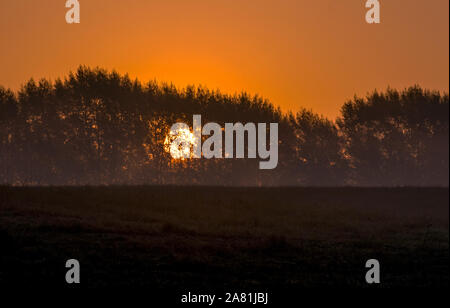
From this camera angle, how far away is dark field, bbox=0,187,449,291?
18312 mm

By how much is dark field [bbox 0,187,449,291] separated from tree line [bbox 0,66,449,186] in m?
20.8

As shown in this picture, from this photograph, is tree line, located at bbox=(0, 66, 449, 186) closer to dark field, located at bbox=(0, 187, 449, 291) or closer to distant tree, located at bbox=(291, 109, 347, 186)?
distant tree, located at bbox=(291, 109, 347, 186)

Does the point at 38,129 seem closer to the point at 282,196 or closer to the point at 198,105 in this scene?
the point at 198,105

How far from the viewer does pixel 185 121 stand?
69.2 meters

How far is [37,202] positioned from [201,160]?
34.1 meters

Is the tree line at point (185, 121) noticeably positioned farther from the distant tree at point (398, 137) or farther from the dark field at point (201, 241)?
the dark field at point (201, 241)

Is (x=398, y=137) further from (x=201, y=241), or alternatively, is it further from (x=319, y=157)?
(x=201, y=241)

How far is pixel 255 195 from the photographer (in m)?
48.6

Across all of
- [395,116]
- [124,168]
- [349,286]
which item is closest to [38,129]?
[124,168]

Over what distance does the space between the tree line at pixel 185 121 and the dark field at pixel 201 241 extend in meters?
20.8

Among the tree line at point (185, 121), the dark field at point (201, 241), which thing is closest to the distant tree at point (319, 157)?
the tree line at point (185, 121)

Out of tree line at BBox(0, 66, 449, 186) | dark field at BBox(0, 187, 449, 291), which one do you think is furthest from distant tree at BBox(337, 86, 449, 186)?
dark field at BBox(0, 187, 449, 291)
